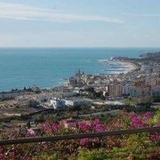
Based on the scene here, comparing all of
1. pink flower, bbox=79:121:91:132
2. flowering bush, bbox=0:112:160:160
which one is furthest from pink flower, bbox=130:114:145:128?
pink flower, bbox=79:121:91:132

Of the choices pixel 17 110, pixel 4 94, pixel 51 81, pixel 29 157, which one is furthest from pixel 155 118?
pixel 51 81

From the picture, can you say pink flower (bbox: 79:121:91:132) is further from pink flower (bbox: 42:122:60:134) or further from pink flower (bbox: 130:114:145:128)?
pink flower (bbox: 130:114:145:128)

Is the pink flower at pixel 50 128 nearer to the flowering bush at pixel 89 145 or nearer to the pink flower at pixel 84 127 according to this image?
the flowering bush at pixel 89 145

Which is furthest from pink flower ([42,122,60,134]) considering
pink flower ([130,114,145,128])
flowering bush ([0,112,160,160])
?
pink flower ([130,114,145,128])

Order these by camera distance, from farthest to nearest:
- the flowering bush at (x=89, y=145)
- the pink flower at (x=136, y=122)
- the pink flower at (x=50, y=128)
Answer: the pink flower at (x=136, y=122) < the pink flower at (x=50, y=128) < the flowering bush at (x=89, y=145)

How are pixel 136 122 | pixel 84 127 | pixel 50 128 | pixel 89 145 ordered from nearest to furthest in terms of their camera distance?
pixel 89 145 → pixel 50 128 → pixel 84 127 → pixel 136 122

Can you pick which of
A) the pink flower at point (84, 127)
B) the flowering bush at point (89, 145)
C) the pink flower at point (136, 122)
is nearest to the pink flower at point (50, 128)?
the flowering bush at point (89, 145)

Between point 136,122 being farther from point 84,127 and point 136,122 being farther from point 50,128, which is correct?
point 50,128

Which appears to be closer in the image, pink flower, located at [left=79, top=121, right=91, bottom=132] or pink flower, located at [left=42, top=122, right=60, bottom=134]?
pink flower, located at [left=42, top=122, right=60, bottom=134]

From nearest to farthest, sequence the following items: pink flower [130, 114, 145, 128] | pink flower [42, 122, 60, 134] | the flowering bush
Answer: the flowering bush < pink flower [42, 122, 60, 134] < pink flower [130, 114, 145, 128]

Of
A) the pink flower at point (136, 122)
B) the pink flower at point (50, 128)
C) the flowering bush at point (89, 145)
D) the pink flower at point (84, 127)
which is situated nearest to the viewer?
the flowering bush at point (89, 145)

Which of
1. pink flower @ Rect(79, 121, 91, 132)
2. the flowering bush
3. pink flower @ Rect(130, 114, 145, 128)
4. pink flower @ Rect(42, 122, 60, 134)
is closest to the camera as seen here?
the flowering bush

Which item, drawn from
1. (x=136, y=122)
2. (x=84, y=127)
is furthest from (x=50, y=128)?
(x=136, y=122)
